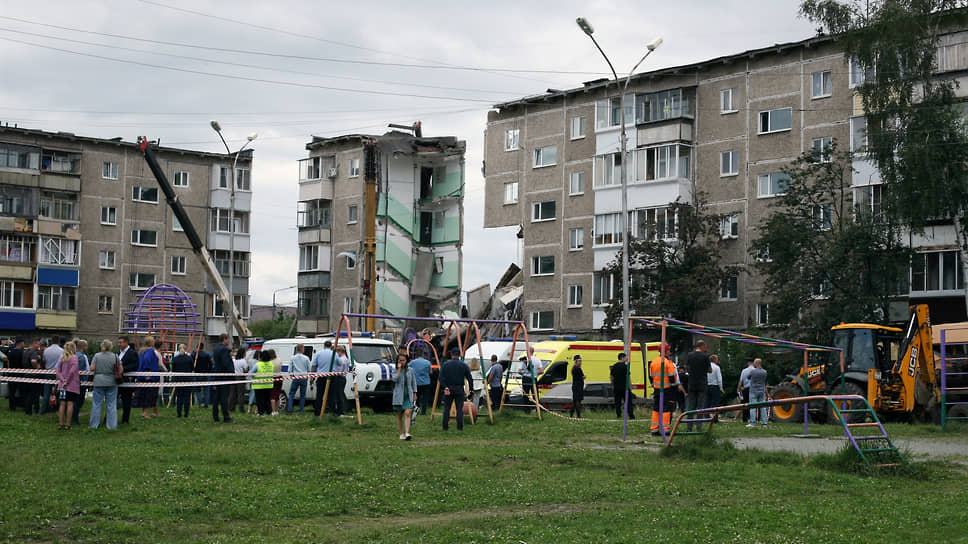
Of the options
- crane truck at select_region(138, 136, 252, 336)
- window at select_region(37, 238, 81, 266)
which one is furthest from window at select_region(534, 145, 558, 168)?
window at select_region(37, 238, 81, 266)

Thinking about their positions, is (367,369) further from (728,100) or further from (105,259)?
(105,259)

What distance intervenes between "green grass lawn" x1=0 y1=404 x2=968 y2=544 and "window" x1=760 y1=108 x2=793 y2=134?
34.7 m

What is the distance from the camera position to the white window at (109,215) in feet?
241

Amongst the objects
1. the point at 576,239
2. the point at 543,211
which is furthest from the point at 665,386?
the point at 543,211

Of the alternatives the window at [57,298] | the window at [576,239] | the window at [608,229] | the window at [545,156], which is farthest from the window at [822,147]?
the window at [57,298]

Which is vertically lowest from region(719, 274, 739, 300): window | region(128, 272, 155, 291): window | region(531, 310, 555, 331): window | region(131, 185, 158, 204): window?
region(531, 310, 555, 331): window

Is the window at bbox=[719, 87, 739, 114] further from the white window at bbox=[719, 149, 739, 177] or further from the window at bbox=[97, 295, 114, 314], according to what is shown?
the window at bbox=[97, 295, 114, 314]

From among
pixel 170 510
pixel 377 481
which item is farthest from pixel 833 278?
pixel 170 510

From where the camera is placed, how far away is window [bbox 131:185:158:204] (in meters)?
74.7

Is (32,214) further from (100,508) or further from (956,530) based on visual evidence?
(956,530)

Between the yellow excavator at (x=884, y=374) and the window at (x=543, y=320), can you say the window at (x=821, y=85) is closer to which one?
the window at (x=543, y=320)

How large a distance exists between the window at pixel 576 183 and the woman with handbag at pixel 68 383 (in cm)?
4049

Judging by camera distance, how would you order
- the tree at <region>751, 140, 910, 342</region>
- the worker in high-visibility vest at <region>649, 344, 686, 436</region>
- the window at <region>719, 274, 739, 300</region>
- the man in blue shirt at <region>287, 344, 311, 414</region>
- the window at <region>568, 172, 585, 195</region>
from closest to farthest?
the worker in high-visibility vest at <region>649, 344, 686, 436</region>, the man in blue shirt at <region>287, 344, 311, 414</region>, the tree at <region>751, 140, 910, 342</region>, the window at <region>719, 274, 739, 300</region>, the window at <region>568, 172, 585, 195</region>

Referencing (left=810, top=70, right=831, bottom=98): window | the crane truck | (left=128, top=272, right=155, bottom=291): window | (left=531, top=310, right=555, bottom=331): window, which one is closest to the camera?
the crane truck
